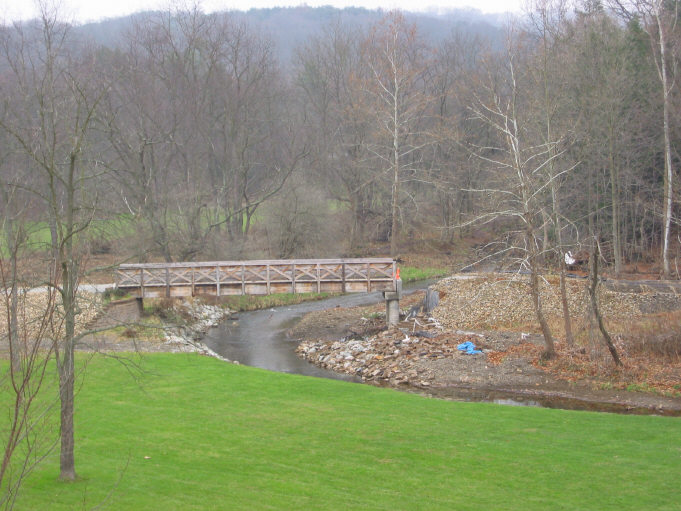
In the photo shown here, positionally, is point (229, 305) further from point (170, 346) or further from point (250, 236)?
point (170, 346)

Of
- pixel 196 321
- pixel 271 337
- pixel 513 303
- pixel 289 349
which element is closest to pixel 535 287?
pixel 513 303

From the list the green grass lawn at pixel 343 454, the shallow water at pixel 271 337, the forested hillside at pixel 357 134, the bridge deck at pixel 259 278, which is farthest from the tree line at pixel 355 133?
the green grass lawn at pixel 343 454

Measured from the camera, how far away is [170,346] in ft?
76.5

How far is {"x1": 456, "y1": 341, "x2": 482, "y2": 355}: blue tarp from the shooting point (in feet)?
72.8

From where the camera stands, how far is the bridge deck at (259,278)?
90.0 ft

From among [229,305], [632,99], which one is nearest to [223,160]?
[229,305]

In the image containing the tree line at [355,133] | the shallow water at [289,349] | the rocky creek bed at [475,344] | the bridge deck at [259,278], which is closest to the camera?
the shallow water at [289,349]

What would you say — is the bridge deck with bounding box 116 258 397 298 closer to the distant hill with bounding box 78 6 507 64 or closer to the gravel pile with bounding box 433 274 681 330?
the gravel pile with bounding box 433 274 681 330

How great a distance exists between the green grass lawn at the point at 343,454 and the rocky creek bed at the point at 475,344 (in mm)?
3565

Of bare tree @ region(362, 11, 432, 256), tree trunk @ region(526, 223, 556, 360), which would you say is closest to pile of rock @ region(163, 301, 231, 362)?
bare tree @ region(362, 11, 432, 256)

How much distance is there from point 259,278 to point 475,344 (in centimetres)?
965

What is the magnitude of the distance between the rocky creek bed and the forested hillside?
3003 mm

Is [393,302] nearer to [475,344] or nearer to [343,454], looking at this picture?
[475,344]

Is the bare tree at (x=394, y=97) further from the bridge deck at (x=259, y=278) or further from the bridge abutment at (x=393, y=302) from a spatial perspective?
the bridge abutment at (x=393, y=302)
